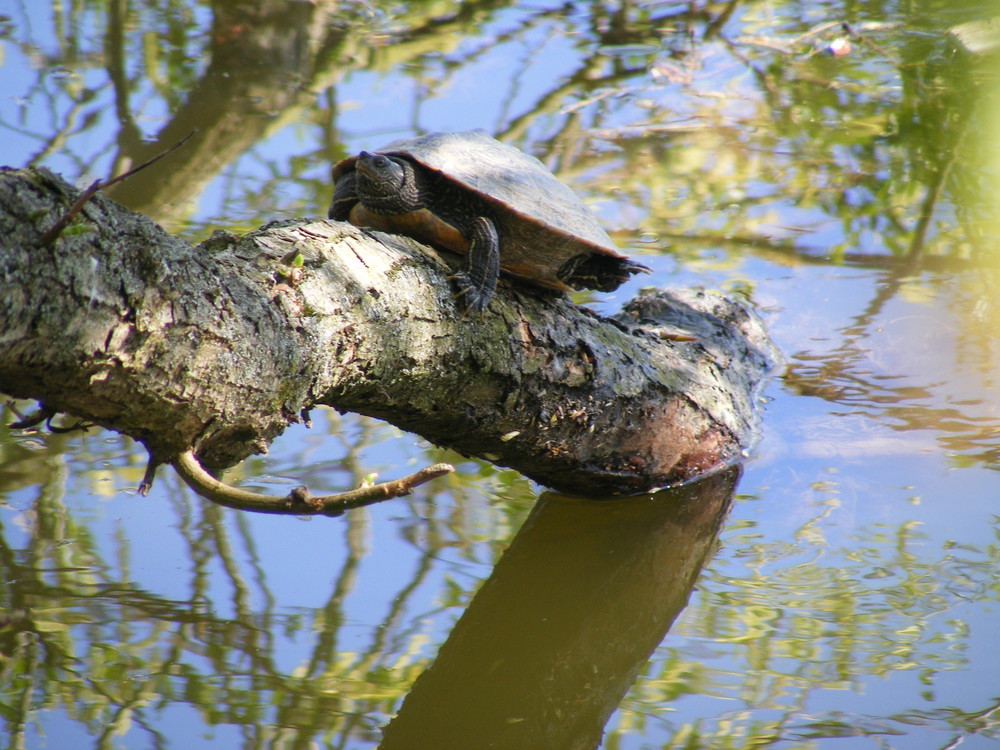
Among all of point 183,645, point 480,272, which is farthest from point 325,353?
point 183,645

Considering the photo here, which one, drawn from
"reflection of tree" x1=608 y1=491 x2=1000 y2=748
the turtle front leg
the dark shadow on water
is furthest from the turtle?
"reflection of tree" x1=608 y1=491 x2=1000 y2=748

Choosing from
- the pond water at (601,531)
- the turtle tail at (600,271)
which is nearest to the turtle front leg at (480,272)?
the turtle tail at (600,271)

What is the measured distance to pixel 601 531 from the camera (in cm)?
264

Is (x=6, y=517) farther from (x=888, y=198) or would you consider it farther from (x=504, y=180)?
(x=888, y=198)

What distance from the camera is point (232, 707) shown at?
1916mm

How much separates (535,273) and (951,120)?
4.58 meters

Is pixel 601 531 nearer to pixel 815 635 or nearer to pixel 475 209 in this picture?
pixel 815 635

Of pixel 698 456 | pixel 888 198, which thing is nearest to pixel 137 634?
pixel 698 456

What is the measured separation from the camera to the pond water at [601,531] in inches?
75.9

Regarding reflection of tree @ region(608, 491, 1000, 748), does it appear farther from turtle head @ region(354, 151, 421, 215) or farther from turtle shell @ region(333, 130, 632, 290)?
turtle head @ region(354, 151, 421, 215)

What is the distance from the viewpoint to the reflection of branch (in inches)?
45.3

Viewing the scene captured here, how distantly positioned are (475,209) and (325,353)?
0.74 meters

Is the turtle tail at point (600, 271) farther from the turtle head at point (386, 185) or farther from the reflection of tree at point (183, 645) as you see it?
the reflection of tree at point (183, 645)

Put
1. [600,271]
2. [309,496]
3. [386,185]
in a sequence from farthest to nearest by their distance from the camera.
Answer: [600,271], [386,185], [309,496]
